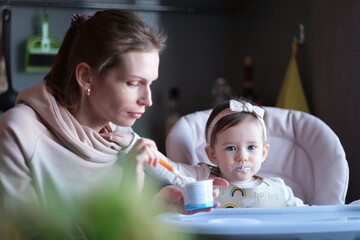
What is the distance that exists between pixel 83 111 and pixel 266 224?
554 millimetres

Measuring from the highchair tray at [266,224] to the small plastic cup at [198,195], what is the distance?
0.03 meters

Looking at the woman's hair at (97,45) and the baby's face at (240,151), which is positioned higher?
the woman's hair at (97,45)

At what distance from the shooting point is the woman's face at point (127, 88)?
119 centimetres

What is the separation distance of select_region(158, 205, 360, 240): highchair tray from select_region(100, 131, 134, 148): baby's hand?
26 centimetres

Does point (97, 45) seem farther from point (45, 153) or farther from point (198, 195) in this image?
point (198, 195)

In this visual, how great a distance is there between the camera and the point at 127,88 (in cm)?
119

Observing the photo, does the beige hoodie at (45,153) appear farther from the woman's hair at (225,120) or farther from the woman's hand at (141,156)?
the woman's hair at (225,120)

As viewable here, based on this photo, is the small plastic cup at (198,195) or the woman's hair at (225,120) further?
the woman's hair at (225,120)

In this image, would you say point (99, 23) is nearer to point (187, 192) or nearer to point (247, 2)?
point (187, 192)

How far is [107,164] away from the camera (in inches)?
48.6

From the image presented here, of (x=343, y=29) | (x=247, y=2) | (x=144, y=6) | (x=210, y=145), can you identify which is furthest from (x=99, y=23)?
(x=247, y=2)

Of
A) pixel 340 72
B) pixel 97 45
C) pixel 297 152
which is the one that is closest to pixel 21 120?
pixel 97 45

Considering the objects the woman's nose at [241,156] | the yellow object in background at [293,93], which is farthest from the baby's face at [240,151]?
the yellow object in background at [293,93]

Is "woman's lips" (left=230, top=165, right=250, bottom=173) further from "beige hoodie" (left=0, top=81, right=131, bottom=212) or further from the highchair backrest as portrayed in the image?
"beige hoodie" (left=0, top=81, right=131, bottom=212)
